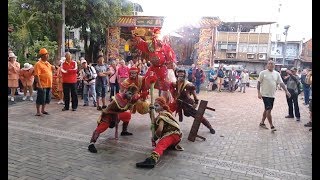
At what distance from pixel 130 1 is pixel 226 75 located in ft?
27.8

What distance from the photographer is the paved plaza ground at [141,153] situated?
4246 millimetres

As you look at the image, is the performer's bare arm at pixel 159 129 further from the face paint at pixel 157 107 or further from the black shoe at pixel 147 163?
the black shoe at pixel 147 163

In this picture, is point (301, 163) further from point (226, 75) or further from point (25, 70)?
point (226, 75)

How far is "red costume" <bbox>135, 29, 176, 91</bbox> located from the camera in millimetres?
6492

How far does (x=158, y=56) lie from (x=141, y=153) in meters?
2.35

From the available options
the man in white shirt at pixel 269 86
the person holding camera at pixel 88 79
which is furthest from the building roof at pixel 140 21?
the man in white shirt at pixel 269 86

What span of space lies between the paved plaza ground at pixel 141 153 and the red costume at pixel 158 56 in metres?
1.22

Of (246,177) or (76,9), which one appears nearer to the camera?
(246,177)

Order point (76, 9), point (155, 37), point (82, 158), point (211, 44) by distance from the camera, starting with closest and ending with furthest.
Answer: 1. point (82, 158)
2. point (155, 37)
3. point (76, 9)
4. point (211, 44)

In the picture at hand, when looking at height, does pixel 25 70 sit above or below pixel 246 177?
above

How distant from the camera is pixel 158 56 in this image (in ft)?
21.5

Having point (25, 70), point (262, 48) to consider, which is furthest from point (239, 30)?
point (25, 70)

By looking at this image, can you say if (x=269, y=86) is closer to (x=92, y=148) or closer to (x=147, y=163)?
(x=147, y=163)
